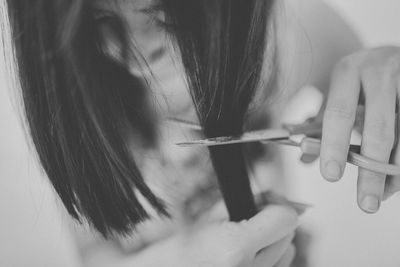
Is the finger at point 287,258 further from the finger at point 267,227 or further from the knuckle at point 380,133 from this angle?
the knuckle at point 380,133

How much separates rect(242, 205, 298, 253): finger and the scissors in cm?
11

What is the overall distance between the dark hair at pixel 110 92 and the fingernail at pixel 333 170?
0.45 ft

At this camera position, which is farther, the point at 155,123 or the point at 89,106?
the point at 155,123

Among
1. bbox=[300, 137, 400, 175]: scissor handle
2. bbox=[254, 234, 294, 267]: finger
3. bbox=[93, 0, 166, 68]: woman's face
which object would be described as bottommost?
bbox=[254, 234, 294, 267]: finger

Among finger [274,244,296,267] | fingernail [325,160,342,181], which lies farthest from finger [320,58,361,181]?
finger [274,244,296,267]

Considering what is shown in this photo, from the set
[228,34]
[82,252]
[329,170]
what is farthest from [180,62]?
[82,252]

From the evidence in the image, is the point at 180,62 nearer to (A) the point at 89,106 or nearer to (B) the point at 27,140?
(A) the point at 89,106

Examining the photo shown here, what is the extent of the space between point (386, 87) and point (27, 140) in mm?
473

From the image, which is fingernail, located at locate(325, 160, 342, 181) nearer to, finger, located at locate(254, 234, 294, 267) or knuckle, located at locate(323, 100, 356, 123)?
knuckle, located at locate(323, 100, 356, 123)

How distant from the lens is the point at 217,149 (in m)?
0.53

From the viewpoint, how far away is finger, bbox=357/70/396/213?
42 cm

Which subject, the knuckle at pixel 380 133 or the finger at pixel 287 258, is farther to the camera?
the finger at pixel 287 258

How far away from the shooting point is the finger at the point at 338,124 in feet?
1.36

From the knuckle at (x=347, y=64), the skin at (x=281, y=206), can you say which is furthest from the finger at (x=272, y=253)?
the knuckle at (x=347, y=64)
